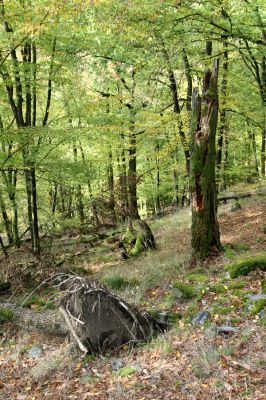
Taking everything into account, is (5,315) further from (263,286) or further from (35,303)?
(263,286)

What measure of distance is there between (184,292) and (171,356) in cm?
199

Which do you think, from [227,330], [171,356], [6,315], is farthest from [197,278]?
[6,315]

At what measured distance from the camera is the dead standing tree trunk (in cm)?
866

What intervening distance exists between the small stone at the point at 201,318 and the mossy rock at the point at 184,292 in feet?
2.95

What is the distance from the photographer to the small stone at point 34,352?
20.2 feet

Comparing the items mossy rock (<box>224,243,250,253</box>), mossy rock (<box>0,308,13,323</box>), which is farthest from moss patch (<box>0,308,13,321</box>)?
mossy rock (<box>224,243,250,253</box>)

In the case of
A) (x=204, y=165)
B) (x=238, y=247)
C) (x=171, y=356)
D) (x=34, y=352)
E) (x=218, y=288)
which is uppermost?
(x=204, y=165)

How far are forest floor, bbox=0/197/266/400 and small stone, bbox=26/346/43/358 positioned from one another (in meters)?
0.02

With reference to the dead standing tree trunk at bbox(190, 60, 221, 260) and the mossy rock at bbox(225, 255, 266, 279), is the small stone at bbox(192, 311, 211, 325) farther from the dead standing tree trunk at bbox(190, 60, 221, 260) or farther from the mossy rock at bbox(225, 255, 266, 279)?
the dead standing tree trunk at bbox(190, 60, 221, 260)

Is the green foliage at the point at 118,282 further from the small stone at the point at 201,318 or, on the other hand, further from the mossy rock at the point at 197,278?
the small stone at the point at 201,318

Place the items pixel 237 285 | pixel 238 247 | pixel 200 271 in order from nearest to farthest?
pixel 237 285 → pixel 200 271 → pixel 238 247

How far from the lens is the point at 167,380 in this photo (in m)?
4.57

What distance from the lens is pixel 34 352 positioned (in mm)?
6246

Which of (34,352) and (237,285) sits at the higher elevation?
(237,285)
